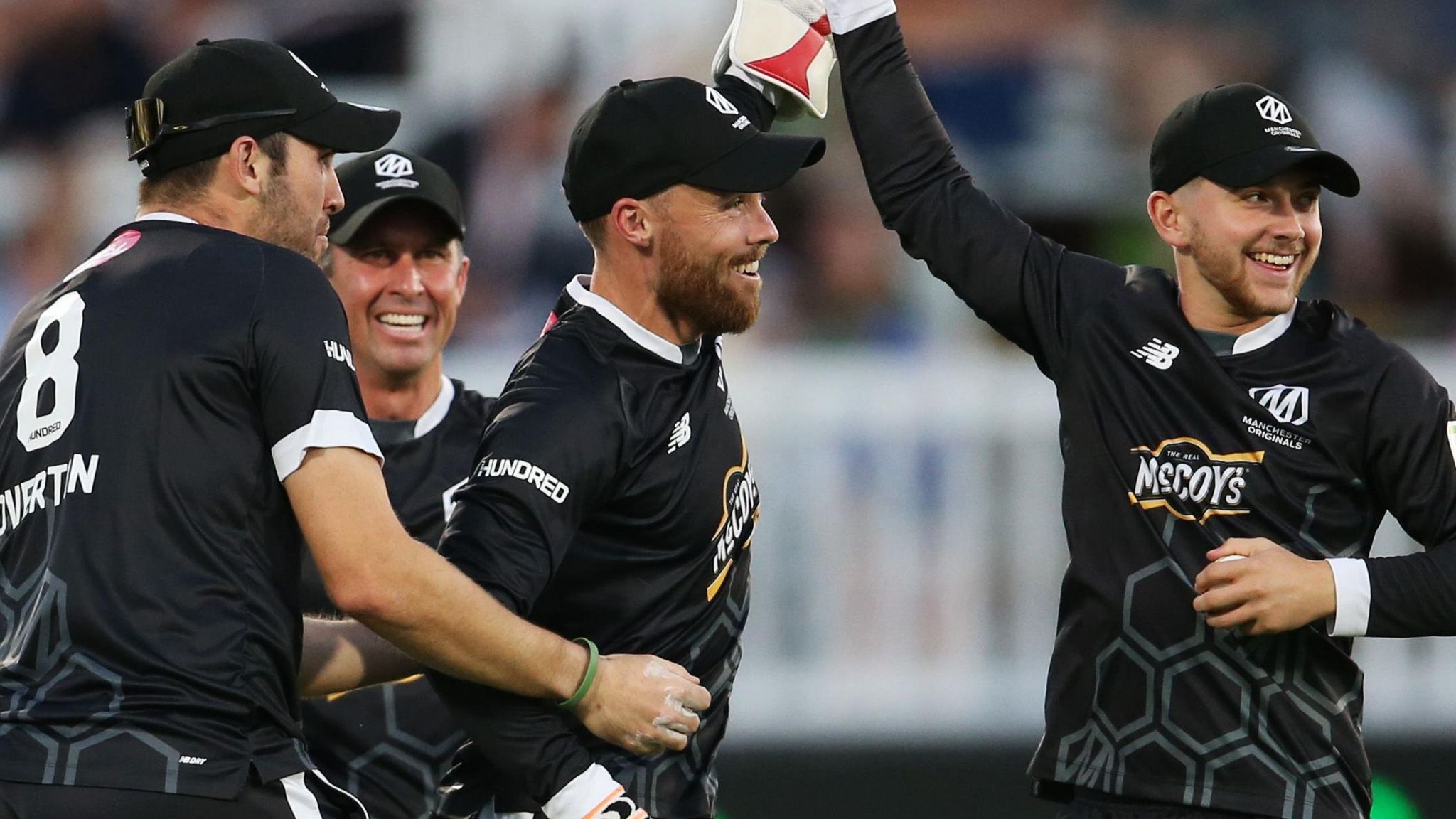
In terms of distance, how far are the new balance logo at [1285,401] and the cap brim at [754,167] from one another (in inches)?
41.8

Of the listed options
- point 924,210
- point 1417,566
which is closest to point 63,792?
point 924,210

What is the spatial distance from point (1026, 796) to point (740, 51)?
13.5 ft

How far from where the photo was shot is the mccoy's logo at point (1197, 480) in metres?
3.97

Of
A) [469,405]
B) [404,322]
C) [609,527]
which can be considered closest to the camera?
[609,527]

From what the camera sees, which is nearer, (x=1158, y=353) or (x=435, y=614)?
(x=435, y=614)

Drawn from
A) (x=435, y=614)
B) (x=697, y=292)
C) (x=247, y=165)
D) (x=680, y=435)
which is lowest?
(x=435, y=614)

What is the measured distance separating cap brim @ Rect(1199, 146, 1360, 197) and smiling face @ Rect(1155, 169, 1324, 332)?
29mm

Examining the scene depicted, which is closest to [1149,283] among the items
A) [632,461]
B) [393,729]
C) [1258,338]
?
[1258,338]

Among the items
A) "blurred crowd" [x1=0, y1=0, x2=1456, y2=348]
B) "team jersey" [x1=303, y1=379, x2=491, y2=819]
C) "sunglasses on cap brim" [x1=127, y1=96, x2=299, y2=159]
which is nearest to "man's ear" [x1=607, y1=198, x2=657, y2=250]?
"sunglasses on cap brim" [x1=127, y1=96, x2=299, y2=159]

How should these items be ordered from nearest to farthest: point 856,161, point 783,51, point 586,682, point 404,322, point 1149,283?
1. point 586,682
2. point 1149,283
3. point 783,51
4. point 404,322
5. point 856,161

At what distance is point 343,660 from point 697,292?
110 cm

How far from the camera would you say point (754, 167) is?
3.99 meters

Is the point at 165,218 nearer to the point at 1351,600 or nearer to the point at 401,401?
the point at 401,401

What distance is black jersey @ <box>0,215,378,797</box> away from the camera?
3.38 m
